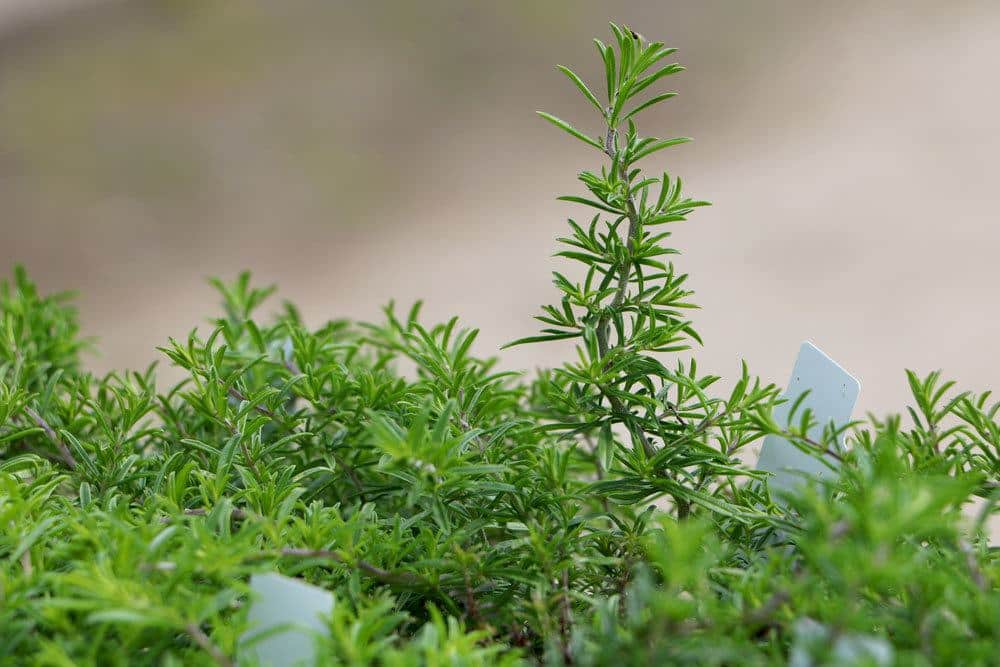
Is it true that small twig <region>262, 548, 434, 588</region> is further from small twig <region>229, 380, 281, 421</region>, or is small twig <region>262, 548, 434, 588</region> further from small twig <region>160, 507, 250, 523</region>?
small twig <region>229, 380, 281, 421</region>

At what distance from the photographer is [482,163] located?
10.6ft

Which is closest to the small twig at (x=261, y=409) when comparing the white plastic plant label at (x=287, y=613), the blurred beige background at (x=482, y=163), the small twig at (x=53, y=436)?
the small twig at (x=53, y=436)

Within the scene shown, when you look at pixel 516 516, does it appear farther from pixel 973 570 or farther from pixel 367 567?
pixel 973 570

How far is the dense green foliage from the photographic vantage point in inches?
18.3

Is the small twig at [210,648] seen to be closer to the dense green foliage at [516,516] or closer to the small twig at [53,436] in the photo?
the dense green foliage at [516,516]

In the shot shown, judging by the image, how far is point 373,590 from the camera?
0.63m

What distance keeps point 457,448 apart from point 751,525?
234mm

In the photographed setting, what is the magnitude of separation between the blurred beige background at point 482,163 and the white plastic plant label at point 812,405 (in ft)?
5.54

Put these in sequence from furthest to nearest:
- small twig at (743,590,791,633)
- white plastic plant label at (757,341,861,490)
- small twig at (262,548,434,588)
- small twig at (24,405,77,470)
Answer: small twig at (24,405,77,470) < white plastic plant label at (757,341,861,490) < small twig at (262,548,434,588) < small twig at (743,590,791,633)

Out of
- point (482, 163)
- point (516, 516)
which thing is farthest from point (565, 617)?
point (482, 163)

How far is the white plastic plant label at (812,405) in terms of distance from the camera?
2.25 feet

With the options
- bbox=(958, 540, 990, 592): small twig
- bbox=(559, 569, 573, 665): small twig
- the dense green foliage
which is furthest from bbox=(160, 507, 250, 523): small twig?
bbox=(958, 540, 990, 592): small twig

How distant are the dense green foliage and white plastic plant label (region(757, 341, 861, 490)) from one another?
0.08 feet

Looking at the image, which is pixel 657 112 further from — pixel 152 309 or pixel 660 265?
pixel 660 265
